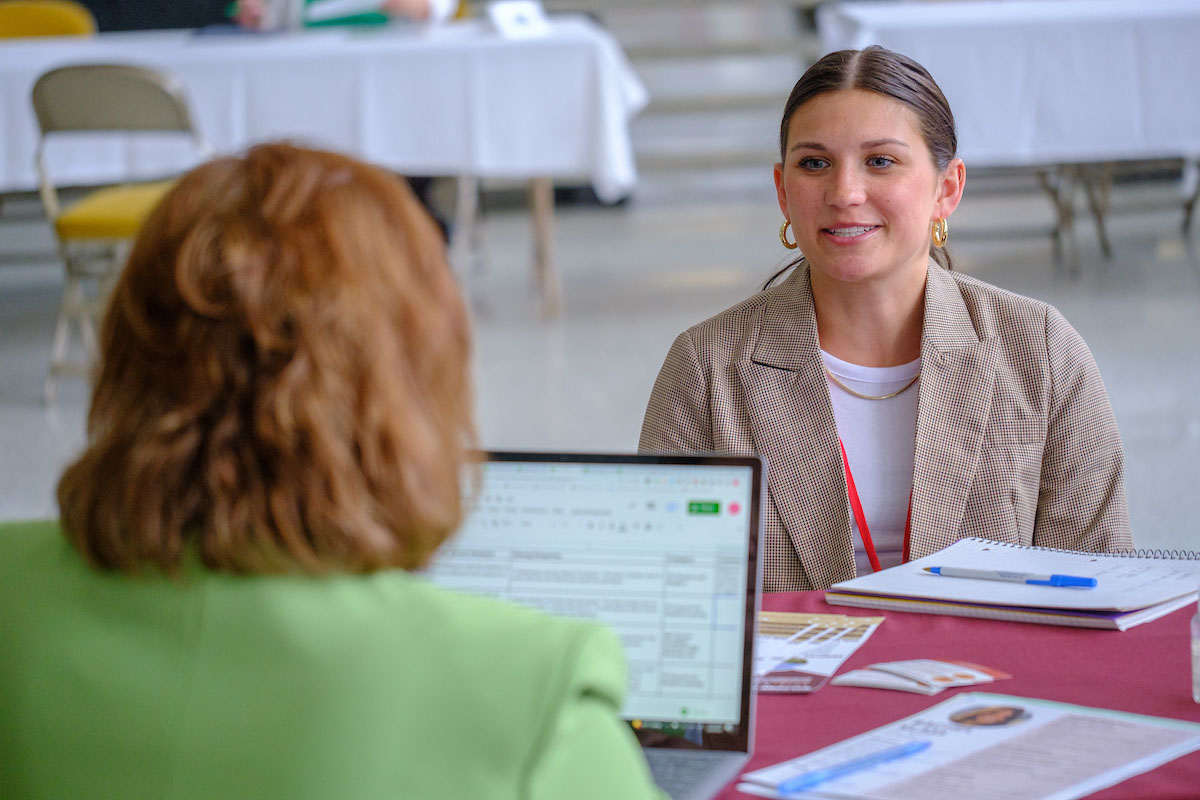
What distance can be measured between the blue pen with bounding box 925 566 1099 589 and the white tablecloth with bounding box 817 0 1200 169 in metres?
3.44

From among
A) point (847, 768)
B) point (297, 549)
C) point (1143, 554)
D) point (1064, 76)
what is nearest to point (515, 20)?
point (1064, 76)

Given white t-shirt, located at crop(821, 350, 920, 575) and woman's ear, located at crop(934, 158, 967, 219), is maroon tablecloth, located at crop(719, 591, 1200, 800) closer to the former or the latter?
white t-shirt, located at crop(821, 350, 920, 575)

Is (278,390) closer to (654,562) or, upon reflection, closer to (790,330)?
(654,562)

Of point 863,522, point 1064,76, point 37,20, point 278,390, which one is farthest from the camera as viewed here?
point 37,20

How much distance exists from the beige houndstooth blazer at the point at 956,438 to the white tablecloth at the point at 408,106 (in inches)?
110

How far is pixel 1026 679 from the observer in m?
1.01

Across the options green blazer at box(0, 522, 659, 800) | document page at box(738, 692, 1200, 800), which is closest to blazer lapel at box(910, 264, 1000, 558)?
document page at box(738, 692, 1200, 800)

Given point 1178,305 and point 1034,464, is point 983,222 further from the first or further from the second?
point 1034,464

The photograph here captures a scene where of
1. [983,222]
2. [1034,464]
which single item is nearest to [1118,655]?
[1034,464]

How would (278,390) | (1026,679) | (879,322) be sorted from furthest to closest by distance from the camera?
(879,322) < (1026,679) < (278,390)

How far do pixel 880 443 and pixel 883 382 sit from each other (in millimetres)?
80

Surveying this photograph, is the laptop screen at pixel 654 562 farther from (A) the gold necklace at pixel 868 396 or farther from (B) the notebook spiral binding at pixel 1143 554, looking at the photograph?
(A) the gold necklace at pixel 868 396

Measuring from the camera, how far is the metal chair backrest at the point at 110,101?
12.2 ft

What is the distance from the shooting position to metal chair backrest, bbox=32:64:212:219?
373 cm
